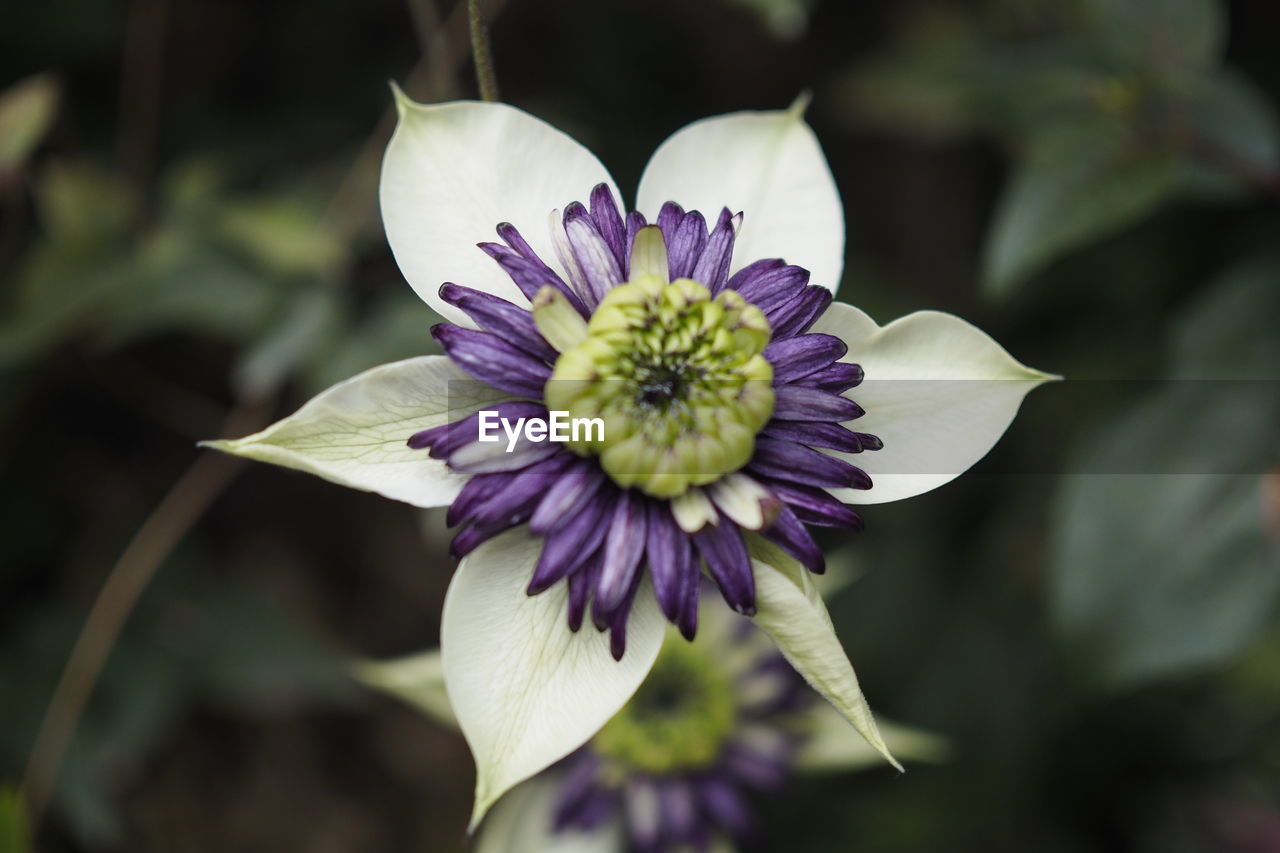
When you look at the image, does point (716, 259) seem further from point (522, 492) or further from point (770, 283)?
point (522, 492)

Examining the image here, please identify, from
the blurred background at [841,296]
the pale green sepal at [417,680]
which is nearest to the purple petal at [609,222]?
the blurred background at [841,296]

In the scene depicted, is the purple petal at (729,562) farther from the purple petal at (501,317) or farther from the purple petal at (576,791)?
the purple petal at (576,791)

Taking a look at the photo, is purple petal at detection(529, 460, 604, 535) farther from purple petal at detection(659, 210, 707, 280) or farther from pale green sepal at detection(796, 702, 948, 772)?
pale green sepal at detection(796, 702, 948, 772)

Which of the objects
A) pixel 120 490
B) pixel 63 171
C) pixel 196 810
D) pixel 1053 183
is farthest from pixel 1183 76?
pixel 196 810

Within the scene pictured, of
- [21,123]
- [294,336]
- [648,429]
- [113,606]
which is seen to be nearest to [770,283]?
[648,429]

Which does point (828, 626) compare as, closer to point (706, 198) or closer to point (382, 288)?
point (706, 198)

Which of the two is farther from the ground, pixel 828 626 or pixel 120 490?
pixel 828 626

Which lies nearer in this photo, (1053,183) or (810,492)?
(810,492)
